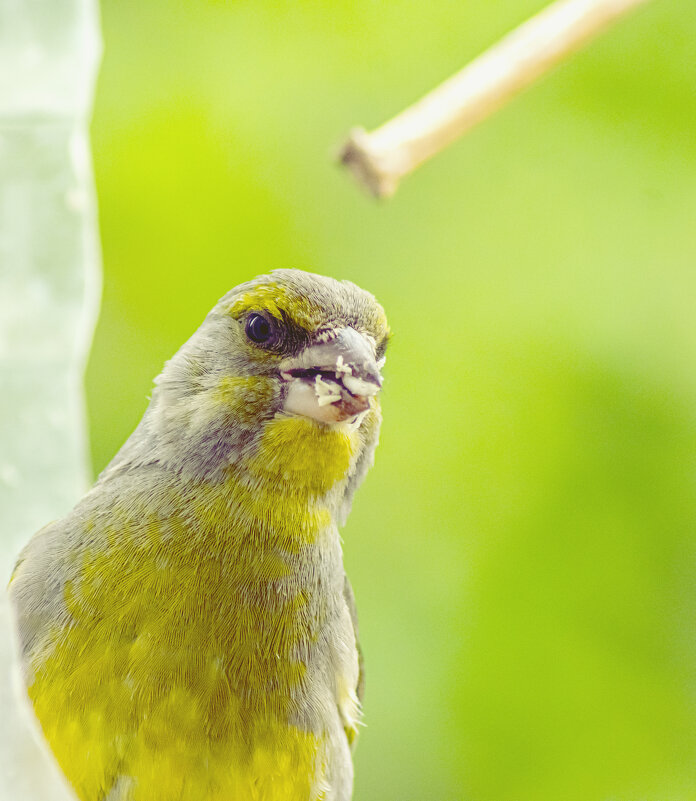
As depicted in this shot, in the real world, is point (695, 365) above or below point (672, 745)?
above

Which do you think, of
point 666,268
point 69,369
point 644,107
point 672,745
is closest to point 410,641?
point 672,745

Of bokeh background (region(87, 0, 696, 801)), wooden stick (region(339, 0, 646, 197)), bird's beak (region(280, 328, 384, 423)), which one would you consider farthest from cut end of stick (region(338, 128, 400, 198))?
bokeh background (region(87, 0, 696, 801))

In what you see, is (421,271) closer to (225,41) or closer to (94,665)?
(225,41)

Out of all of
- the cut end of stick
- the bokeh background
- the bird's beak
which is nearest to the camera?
the cut end of stick

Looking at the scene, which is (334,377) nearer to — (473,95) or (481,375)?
(473,95)

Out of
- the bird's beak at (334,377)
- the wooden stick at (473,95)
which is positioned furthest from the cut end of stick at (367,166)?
the bird's beak at (334,377)

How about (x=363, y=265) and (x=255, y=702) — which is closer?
(x=255, y=702)

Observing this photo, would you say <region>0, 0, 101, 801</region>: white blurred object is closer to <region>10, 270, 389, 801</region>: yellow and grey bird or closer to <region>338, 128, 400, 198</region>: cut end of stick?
<region>10, 270, 389, 801</region>: yellow and grey bird

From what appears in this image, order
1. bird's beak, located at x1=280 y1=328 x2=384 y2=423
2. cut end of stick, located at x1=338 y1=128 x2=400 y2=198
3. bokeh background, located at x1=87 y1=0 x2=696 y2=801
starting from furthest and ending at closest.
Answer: bokeh background, located at x1=87 y1=0 x2=696 y2=801, bird's beak, located at x1=280 y1=328 x2=384 y2=423, cut end of stick, located at x1=338 y1=128 x2=400 y2=198
